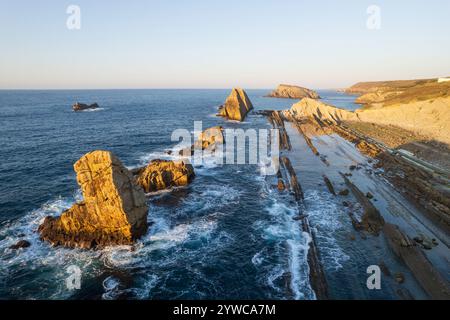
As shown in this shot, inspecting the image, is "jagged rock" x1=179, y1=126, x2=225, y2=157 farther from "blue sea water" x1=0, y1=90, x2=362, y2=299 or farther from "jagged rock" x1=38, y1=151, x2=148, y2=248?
"jagged rock" x1=38, y1=151, x2=148, y2=248

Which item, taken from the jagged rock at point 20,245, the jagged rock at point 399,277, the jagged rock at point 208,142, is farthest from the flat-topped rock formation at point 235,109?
the jagged rock at point 399,277

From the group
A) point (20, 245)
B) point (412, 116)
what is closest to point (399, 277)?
point (20, 245)

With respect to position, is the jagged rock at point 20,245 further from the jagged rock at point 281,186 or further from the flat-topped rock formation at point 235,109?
the flat-topped rock formation at point 235,109

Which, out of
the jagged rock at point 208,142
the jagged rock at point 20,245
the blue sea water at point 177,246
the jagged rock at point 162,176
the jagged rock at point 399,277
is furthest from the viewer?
the jagged rock at point 208,142
